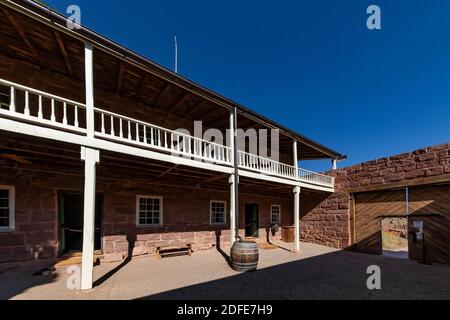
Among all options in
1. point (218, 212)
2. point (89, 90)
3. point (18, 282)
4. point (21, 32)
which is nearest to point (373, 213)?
point (218, 212)

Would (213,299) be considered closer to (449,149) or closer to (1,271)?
(1,271)

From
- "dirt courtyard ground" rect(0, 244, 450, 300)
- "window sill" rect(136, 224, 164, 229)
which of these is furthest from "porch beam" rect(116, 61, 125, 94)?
"dirt courtyard ground" rect(0, 244, 450, 300)

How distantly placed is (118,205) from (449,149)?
1195cm

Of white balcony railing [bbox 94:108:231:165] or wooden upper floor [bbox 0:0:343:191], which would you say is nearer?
wooden upper floor [bbox 0:0:343:191]

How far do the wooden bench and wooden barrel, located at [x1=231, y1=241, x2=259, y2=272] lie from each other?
9.27 ft

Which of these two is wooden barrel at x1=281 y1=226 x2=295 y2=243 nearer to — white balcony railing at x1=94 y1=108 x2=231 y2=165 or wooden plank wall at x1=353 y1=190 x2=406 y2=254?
wooden plank wall at x1=353 y1=190 x2=406 y2=254

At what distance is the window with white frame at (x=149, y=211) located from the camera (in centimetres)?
879

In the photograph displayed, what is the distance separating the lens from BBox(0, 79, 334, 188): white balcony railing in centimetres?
462

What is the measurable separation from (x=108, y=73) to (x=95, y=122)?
70.7 inches

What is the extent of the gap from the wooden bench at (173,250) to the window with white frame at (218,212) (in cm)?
209

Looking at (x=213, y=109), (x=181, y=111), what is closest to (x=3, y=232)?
(x=181, y=111)

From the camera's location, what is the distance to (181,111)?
31.3 feet

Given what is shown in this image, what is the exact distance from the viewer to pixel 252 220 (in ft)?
42.6

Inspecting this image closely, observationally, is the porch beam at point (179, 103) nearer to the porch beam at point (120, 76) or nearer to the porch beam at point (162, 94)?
the porch beam at point (162, 94)
